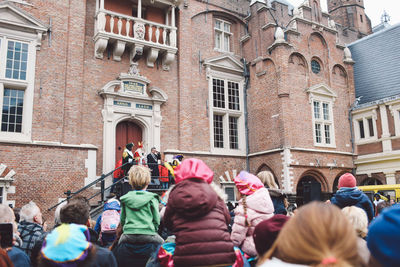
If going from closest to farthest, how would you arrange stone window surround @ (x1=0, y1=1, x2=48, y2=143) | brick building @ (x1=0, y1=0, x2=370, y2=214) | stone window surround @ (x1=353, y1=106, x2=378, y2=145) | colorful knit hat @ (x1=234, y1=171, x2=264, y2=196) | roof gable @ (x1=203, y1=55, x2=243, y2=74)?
colorful knit hat @ (x1=234, y1=171, x2=264, y2=196) → stone window surround @ (x1=0, y1=1, x2=48, y2=143) → brick building @ (x1=0, y1=0, x2=370, y2=214) → roof gable @ (x1=203, y1=55, x2=243, y2=74) → stone window surround @ (x1=353, y1=106, x2=378, y2=145)

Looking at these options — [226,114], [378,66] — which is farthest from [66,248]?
[378,66]

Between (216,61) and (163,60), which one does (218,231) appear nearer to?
(163,60)

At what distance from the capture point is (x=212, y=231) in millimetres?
3143

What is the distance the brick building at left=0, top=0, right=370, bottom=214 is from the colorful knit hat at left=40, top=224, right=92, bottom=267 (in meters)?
10.0

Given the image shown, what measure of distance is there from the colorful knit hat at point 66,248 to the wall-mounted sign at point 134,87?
1214 cm

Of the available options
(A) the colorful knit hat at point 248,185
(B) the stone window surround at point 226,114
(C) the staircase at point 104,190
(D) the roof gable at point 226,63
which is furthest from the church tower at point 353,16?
(A) the colorful knit hat at point 248,185

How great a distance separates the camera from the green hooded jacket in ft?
13.1

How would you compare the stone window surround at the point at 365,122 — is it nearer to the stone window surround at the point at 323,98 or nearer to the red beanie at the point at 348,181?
the stone window surround at the point at 323,98

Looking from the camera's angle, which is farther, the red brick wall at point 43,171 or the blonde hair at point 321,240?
the red brick wall at point 43,171

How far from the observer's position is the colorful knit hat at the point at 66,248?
280cm

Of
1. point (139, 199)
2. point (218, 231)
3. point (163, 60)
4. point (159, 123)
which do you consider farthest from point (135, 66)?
point (218, 231)

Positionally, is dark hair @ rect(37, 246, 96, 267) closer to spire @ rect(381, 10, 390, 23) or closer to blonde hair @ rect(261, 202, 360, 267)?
blonde hair @ rect(261, 202, 360, 267)

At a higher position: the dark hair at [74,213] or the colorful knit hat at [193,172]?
the colorful knit hat at [193,172]

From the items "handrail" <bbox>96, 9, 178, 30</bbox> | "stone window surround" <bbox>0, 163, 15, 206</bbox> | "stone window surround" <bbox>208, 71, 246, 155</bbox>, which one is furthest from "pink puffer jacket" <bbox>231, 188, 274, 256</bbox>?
"stone window surround" <bbox>208, 71, 246, 155</bbox>
